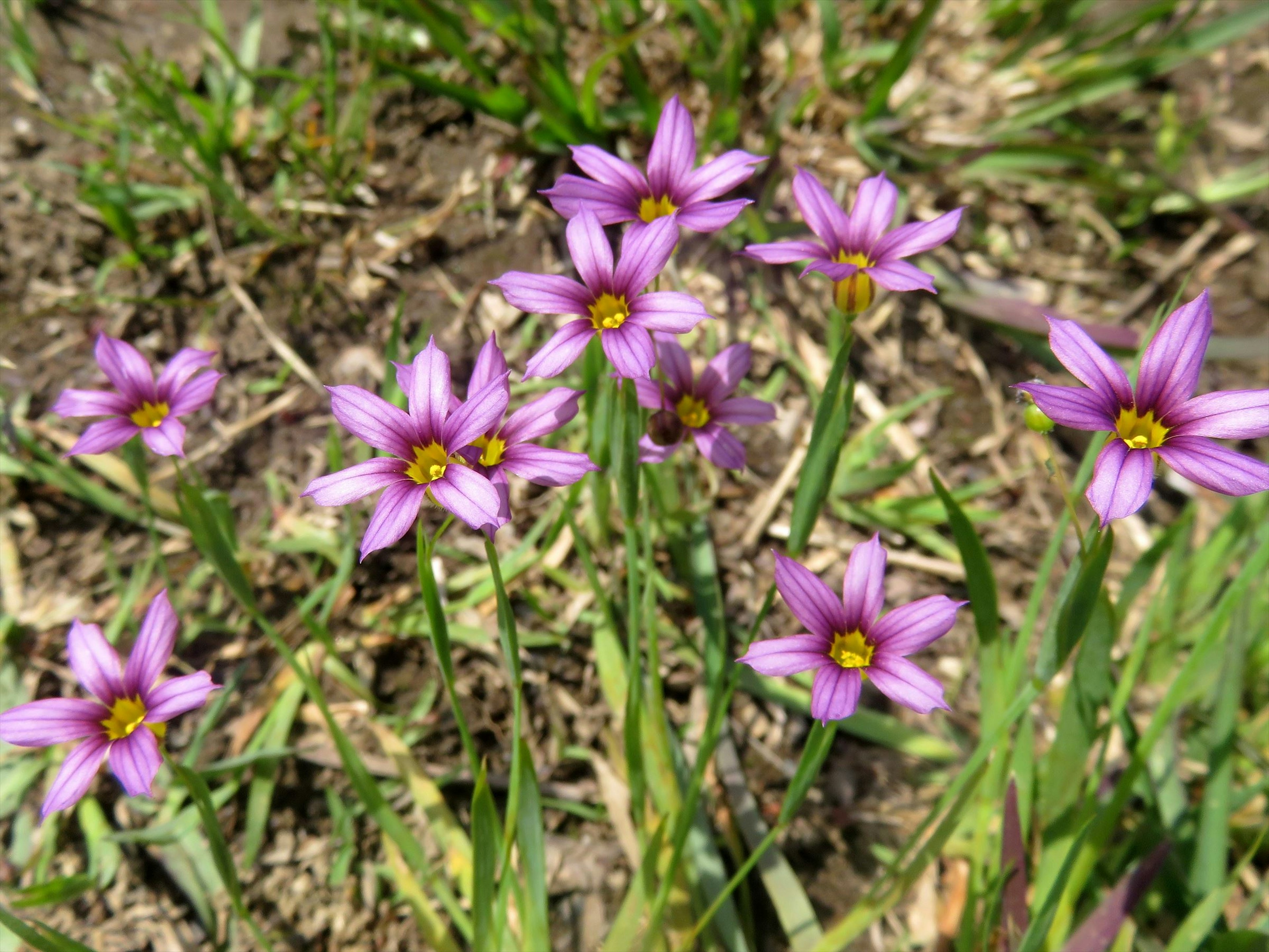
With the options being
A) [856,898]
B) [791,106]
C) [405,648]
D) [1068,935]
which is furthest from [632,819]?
[791,106]

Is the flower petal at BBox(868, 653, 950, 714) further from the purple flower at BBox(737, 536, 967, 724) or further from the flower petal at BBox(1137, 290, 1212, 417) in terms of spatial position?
the flower petal at BBox(1137, 290, 1212, 417)

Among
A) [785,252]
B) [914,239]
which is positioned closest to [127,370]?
[785,252]

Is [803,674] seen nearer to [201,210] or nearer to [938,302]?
[938,302]

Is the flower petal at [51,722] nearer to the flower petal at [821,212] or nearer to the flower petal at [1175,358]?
the flower petal at [821,212]

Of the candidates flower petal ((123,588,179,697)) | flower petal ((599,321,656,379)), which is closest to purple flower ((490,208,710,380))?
flower petal ((599,321,656,379))

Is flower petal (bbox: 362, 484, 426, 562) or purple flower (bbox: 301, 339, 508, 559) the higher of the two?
purple flower (bbox: 301, 339, 508, 559)

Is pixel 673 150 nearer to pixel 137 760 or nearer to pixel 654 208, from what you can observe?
pixel 654 208

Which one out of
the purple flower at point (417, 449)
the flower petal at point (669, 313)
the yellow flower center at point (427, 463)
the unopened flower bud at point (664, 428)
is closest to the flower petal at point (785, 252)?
the flower petal at point (669, 313)
